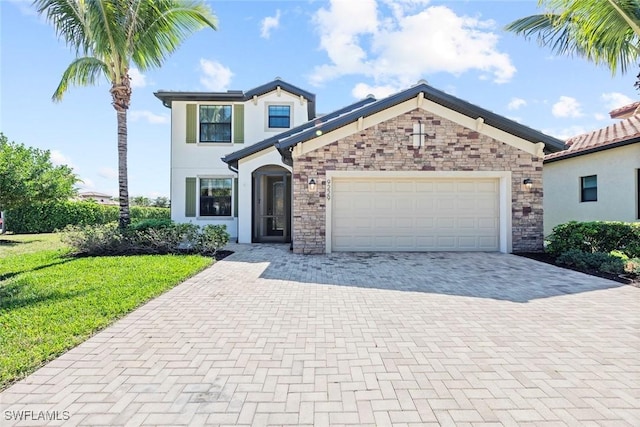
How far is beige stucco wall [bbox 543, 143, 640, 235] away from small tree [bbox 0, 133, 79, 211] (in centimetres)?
2279

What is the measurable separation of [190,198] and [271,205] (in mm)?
4164

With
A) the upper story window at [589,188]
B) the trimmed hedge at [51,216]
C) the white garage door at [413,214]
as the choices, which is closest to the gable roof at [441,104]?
the white garage door at [413,214]

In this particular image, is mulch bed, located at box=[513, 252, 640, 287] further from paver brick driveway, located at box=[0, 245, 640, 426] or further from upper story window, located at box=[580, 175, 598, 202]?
upper story window, located at box=[580, 175, 598, 202]

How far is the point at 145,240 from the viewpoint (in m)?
10.2

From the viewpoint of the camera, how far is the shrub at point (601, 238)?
840cm

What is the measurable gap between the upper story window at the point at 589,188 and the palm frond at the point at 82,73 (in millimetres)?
18629

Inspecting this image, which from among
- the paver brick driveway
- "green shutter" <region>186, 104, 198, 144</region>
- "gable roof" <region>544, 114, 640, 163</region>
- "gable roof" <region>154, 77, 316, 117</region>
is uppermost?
"gable roof" <region>154, 77, 316, 117</region>

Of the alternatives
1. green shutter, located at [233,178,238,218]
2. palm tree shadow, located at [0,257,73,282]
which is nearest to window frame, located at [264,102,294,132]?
green shutter, located at [233,178,238,218]

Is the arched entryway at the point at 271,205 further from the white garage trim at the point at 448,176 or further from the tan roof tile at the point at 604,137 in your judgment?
the tan roof tile at the point at 604,137

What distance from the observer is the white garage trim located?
10.1 m

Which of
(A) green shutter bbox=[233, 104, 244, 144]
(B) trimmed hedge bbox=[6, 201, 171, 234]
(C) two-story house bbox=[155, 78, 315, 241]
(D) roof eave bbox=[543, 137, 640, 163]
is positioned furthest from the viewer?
(B) trimmed hedge bbox=[6, 201, 171, 234]

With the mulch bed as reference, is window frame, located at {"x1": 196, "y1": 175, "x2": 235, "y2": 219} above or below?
above

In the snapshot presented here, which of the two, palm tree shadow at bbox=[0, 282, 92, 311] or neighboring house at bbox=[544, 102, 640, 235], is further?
neighboring house at bbox=[544, 102, 640, 235]

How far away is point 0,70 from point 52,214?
13.3m
